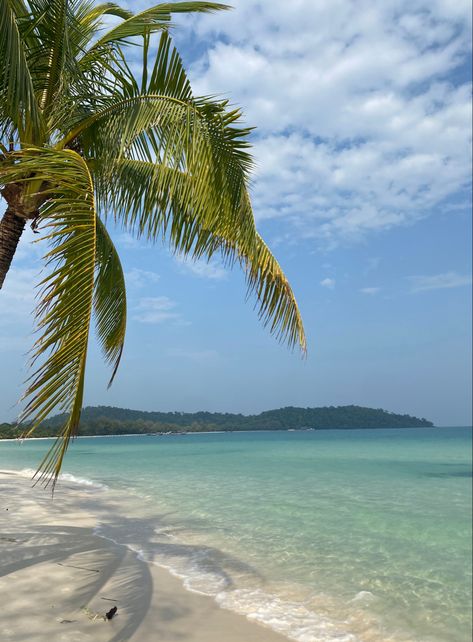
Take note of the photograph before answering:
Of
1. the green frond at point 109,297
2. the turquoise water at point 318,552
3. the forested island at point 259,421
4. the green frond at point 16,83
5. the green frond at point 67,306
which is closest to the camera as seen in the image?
the green frond at point 67,306

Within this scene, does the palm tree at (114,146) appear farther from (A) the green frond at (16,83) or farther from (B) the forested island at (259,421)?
(B) the forested island at (259,421)

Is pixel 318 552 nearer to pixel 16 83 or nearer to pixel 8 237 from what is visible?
pixel 8 237

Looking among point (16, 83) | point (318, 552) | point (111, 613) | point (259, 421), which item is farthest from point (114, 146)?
point (259, 421)

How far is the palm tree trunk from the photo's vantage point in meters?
5.05

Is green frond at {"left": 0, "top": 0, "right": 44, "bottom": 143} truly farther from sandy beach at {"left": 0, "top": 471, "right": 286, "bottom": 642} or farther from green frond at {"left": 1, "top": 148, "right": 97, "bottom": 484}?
sandy beach at {"left": 0, "top": 471, "right": 286, "bottom": 642}

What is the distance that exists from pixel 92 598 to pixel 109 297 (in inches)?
133

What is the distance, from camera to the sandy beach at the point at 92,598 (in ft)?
14.0

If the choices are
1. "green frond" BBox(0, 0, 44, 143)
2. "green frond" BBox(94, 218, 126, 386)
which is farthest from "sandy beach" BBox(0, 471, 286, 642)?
"green frond" BBox(0, 0, 44, 143)

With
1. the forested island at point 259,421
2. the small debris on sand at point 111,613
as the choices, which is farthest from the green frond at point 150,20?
the forested island at point 259,421

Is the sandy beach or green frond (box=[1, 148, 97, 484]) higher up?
green frond (box=[1, 148, 97, 484])

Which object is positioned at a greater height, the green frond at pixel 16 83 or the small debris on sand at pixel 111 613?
the green frond at pixel 16 83

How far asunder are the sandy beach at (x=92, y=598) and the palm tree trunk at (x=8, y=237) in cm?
289

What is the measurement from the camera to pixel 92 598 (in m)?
4.96

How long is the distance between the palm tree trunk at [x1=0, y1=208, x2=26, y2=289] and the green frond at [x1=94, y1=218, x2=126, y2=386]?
4.33 ft
